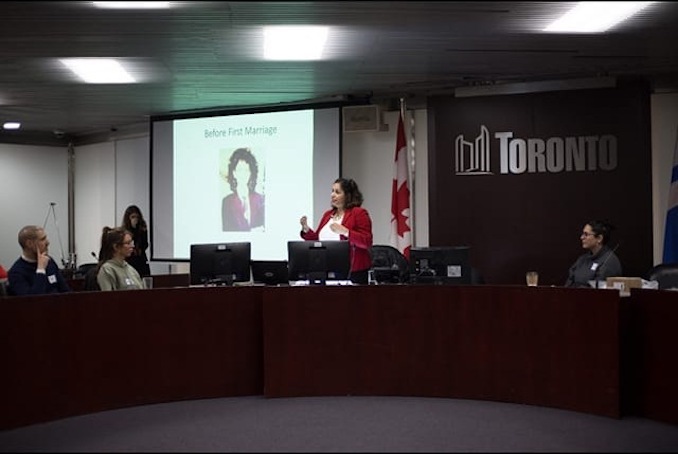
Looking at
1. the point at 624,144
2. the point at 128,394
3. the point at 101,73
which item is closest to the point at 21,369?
the point at 128,394

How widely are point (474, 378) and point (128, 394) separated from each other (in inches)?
96.0

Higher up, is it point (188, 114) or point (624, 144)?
point (188, 114)

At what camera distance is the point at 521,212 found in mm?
8641

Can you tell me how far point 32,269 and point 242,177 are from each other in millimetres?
4439

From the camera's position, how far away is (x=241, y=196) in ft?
32.7

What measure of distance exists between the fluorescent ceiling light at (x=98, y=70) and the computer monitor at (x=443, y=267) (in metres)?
3.64

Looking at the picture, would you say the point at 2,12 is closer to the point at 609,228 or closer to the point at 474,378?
the point at 474,378

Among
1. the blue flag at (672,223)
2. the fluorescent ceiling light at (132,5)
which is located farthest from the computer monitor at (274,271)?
the blue flag at (672,223)

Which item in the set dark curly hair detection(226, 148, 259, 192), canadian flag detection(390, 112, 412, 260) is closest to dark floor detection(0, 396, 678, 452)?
canadian flag detection(390, 112, 412, 260)

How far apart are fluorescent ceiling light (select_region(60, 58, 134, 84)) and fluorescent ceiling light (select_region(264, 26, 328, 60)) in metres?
1.60

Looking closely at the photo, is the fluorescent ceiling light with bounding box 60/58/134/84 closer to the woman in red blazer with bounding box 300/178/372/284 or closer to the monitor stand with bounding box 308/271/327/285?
the woman in red blazer with bounding box 300/178/372/284

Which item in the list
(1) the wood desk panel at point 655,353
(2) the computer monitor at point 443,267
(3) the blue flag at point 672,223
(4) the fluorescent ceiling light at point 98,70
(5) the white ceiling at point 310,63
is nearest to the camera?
(1) the wood desk panel at point 655,353

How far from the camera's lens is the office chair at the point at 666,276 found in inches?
248

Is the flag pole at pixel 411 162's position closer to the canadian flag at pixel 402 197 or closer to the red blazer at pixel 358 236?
the canadian flag at pixel 402 197
